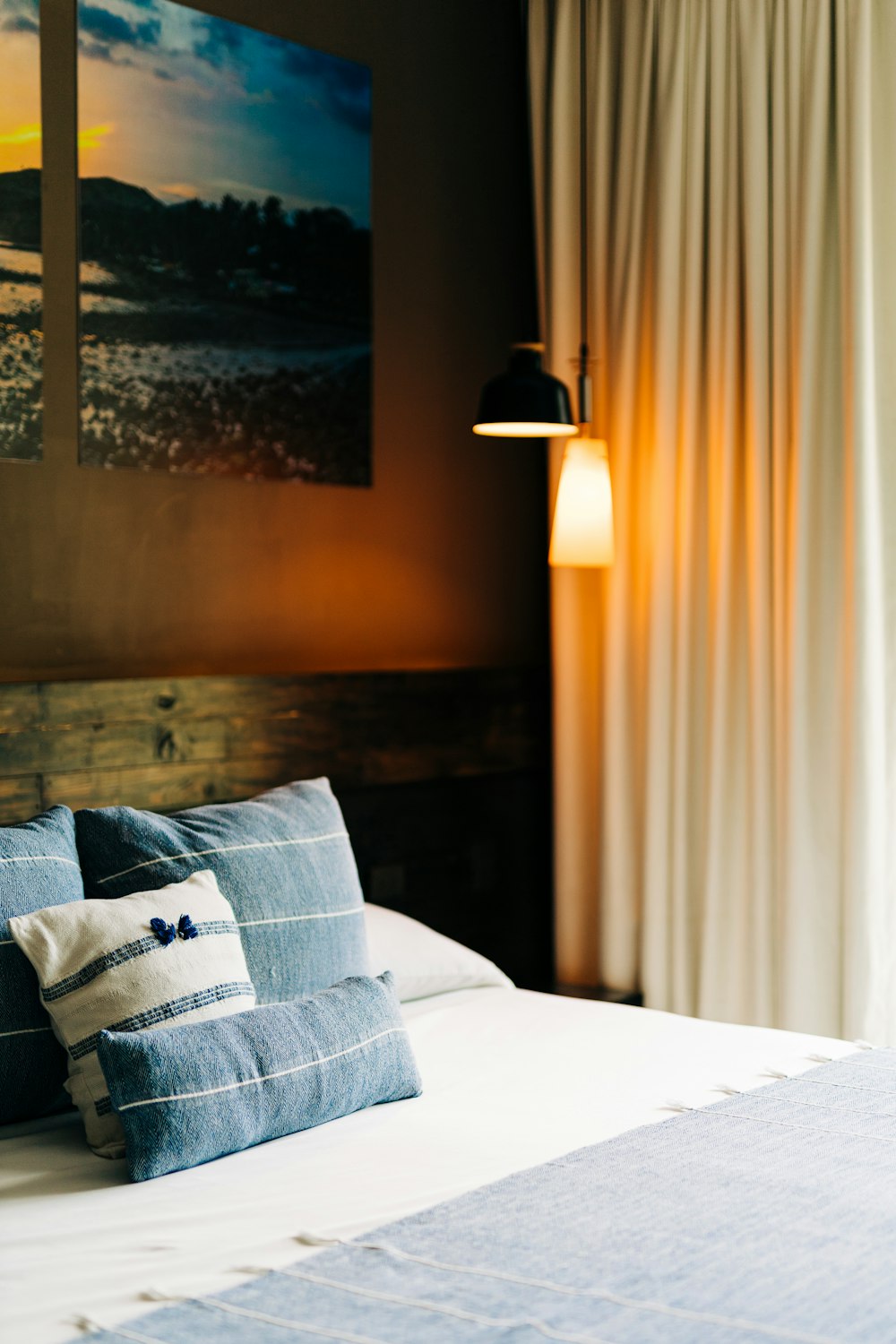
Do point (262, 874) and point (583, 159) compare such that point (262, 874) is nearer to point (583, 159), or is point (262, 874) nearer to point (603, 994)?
point (603, 994)

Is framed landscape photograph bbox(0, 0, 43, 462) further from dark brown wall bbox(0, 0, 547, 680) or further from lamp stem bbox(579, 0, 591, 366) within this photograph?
lamp stem bbox(579, 0, 591, 366)

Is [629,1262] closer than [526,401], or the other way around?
[629,1262]

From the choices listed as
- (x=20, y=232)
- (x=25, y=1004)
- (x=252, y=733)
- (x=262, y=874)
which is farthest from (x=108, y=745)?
(x=20, y=232)

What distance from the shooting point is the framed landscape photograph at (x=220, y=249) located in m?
2.66

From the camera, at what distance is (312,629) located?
305 centimetres

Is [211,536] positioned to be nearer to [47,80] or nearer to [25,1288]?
[47,80]

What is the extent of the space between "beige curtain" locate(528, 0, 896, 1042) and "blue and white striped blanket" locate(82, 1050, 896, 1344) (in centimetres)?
127

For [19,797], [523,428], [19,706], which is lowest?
[19,797]

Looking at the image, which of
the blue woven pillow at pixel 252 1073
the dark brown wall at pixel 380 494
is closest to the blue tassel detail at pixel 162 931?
the blue woven pillow at pixel 252 1073

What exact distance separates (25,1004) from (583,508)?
1.67 m

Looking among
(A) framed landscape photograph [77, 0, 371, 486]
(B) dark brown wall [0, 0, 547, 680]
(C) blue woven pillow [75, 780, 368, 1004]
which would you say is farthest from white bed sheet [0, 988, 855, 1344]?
(A) framed landscape photograph [77, 0, 371, 486]

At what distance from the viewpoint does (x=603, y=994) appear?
3.26 m

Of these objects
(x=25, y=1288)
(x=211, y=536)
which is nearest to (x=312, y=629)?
(x=211, y=536)

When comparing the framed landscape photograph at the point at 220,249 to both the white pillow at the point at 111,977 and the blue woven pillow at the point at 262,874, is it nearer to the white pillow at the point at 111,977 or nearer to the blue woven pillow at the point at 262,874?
the blue woven pillow at the point at 262,874
